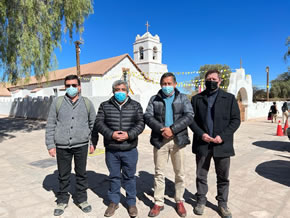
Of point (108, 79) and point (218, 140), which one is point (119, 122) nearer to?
point (218, 140)

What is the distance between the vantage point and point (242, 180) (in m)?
4.05

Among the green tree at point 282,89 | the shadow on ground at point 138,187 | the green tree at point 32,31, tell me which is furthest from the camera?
the green tree at point 282,89

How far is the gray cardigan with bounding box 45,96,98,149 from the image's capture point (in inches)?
113

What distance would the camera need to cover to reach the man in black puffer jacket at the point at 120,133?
2.79 m

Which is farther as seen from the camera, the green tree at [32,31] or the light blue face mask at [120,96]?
the green tree at [32,31]

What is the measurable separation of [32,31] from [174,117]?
8580 mm

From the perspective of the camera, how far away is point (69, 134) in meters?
2.87

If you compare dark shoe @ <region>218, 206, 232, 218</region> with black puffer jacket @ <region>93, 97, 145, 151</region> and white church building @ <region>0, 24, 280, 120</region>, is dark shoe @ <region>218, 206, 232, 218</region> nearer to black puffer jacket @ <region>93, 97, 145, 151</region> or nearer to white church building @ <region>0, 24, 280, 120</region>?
black puffer jacket @ <region>93, 97, 145, 151</region>

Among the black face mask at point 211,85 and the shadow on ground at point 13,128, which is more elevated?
the black face mask at point 211,85

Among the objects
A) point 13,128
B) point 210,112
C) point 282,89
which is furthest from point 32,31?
point 282,89

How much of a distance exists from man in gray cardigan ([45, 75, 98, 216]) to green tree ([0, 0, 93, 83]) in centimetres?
676

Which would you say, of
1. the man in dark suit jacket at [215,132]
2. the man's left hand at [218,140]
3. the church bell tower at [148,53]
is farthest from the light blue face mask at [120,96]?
the church bell tower at [148,53]

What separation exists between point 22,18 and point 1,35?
110cm

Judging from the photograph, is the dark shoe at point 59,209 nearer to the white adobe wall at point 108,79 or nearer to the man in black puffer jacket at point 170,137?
the man in black puffer jacket at point 170,137
